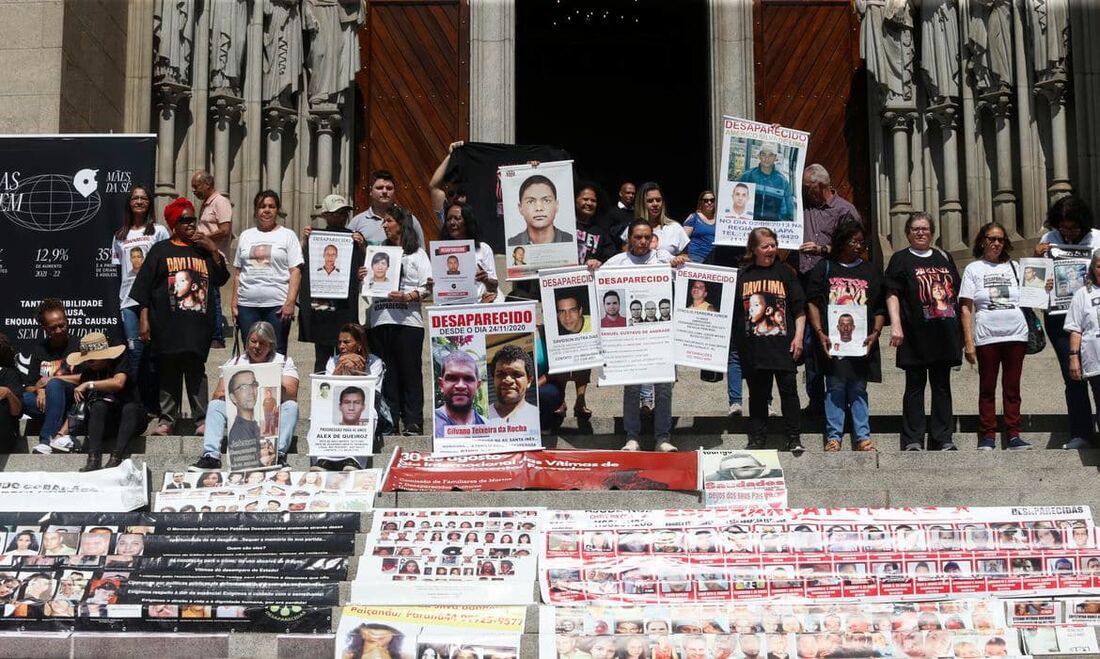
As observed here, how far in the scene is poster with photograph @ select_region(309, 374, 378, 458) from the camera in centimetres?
885

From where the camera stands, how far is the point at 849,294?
9.52 metres

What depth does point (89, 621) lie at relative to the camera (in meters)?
7.09

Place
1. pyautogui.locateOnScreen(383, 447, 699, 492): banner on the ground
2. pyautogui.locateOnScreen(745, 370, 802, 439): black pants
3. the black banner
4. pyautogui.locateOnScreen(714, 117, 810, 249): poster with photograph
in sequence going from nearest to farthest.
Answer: pyautogui.locateOnScreen(383, 447, 699, 492): banner on the ground, pyautogui.locateOnScreen(745, 370, 802, 439): black pants, pyautogui.locateOnScreen(714, 117, 810, 249): poster with photograph, the black banner

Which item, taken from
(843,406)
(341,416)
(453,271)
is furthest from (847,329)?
(341,416)

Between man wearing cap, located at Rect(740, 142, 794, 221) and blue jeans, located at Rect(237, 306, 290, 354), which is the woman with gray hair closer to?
blue jeans, located at Rect(237, 306, 290, 354)

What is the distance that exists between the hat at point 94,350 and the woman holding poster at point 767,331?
4156 mm

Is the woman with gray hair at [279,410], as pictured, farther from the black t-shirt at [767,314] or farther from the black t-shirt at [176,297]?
the black t-shirt at [767,314]

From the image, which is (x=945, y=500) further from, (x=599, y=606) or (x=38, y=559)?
(x=38, y=559)

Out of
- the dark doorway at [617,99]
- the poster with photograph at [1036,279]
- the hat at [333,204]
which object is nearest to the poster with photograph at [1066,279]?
the poster with photograph at [1036,279]

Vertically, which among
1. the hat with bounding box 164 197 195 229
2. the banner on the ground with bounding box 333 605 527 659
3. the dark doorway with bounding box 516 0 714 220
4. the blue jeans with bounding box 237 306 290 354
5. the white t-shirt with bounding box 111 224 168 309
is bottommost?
the banner on the ground with bounding box 333 605 527 659

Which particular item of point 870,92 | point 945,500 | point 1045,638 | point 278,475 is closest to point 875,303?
point 945,500

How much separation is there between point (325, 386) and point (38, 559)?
2095mm

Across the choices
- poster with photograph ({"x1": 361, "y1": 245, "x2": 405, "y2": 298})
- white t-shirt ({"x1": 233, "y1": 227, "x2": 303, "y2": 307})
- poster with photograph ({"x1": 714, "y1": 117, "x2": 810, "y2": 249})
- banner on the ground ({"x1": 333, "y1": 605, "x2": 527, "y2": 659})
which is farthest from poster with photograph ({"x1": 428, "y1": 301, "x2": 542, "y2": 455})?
banner on the ground ({"x1": 333, "y1": 605, "x2": 527, "y2": 659})

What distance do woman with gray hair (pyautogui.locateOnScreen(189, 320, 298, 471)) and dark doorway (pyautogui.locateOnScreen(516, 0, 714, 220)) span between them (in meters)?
15.4
